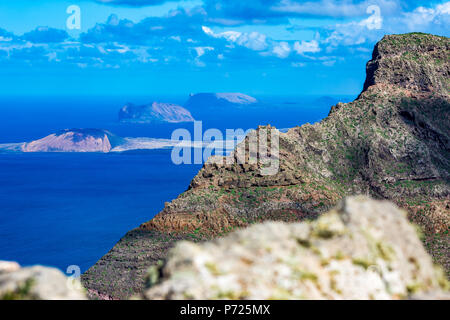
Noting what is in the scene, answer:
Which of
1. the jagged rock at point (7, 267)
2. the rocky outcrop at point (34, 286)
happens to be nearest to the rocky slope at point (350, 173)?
the jagged rock at point (7, 267)

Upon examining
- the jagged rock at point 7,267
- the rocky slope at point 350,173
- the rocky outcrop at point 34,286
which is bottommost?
the rocky outcrop at point 34,286

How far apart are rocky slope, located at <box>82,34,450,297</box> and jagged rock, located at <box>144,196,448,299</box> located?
6354 cm

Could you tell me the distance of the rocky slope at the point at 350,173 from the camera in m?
83.9

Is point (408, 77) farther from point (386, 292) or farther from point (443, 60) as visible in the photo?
point (386, 292)

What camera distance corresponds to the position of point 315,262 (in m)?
11.0

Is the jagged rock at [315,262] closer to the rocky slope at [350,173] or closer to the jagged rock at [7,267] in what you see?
the jagged rock at [7,267]

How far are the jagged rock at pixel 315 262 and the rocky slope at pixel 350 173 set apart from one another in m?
63.5

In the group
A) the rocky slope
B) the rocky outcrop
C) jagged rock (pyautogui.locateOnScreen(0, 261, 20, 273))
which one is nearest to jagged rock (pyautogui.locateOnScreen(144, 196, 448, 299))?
the rocky outcrop

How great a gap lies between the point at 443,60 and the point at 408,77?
484 inches

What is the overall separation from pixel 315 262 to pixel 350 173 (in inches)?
3856

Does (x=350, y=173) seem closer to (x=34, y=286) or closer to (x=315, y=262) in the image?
(x=315, y=262)

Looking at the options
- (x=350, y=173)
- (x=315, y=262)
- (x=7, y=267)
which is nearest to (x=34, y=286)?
(x=7, y=267)

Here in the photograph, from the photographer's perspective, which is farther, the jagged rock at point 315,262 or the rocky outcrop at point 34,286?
the jagged rock at point 315,262

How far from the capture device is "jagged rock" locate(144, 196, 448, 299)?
10.2 m
